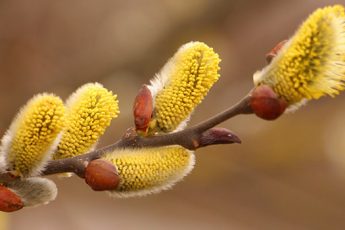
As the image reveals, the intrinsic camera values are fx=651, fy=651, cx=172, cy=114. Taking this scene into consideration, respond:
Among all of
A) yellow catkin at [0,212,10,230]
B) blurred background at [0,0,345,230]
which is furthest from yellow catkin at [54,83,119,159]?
blurred background at [0,0,345,230]

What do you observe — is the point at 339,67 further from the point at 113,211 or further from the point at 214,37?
the point at 214,37

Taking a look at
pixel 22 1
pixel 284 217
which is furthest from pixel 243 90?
pixel 22 1

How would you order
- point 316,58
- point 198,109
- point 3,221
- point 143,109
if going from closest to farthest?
point 316,58 → point 143,109 → point 3,221 → point 198,109

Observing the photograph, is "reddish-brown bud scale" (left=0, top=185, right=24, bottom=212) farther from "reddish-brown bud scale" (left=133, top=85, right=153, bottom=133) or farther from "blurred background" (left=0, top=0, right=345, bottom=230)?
"blurred background" (left=0, top=0, right=345, bottom=230)

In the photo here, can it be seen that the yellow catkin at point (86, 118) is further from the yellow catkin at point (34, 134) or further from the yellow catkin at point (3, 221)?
the yellow catkin at point (3, 221)

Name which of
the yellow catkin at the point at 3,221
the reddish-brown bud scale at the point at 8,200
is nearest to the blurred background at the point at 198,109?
the yellow catkin at the point at 3,221

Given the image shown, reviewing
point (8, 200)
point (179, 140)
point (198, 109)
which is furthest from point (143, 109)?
point (198, 109)

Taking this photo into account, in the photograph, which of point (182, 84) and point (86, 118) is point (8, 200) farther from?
point (182, 84)
